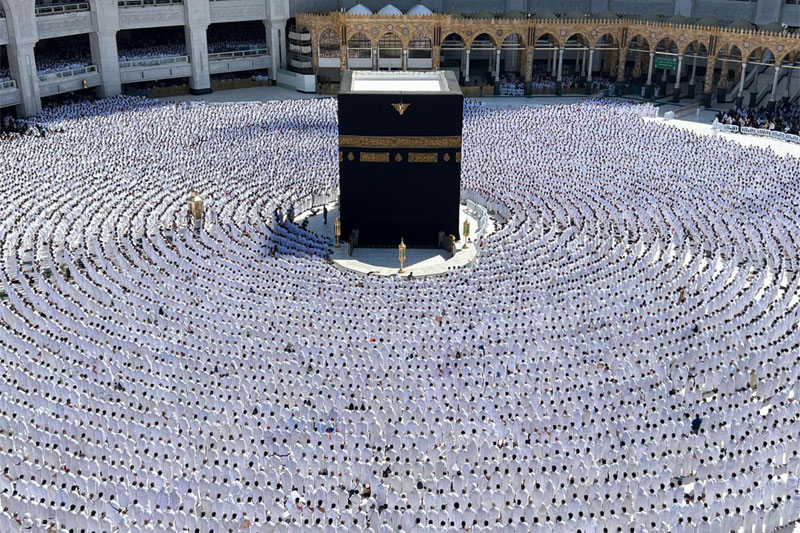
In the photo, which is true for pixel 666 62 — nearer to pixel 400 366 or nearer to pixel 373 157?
pixel 373 157

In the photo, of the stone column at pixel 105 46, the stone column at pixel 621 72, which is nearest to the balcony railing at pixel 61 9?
the stone column at pixel 105 46

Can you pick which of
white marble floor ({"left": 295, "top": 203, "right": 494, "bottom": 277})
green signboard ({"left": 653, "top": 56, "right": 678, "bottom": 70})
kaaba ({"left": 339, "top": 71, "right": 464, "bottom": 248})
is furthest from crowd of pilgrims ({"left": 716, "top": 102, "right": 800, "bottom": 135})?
white marble floor ({"left": 295, "top": 203, "right": 494, "bottom": 277})

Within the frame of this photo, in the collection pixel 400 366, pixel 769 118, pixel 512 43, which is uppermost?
pixel 512 43

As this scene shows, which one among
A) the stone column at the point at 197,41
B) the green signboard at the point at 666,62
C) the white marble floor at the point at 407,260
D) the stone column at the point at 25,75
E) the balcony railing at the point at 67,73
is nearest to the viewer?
the white marble floor at the point at 407,260

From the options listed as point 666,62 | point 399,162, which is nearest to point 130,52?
point 666,62

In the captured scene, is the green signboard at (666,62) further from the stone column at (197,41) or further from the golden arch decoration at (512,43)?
the stone column at (197,41)

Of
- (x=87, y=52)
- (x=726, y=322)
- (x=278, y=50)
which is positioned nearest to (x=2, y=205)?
(x=726, y=322)
